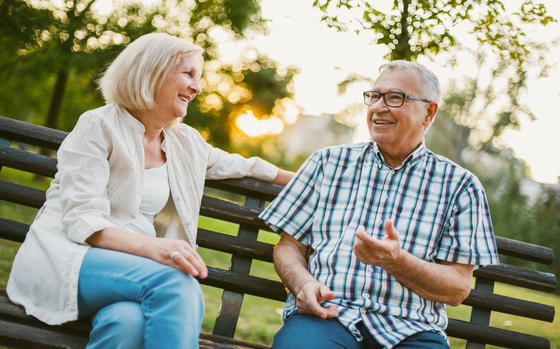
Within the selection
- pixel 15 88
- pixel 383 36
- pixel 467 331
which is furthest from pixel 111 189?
pixel 15 88

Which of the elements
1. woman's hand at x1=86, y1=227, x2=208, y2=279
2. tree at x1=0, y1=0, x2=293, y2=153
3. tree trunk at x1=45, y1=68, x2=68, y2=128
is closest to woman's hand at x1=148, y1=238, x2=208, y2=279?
woman's hand at x1=86, y1=227, x2=208, y2=279

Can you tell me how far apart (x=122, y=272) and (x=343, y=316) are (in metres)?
1.01

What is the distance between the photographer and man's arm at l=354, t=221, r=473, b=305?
82.6 inches

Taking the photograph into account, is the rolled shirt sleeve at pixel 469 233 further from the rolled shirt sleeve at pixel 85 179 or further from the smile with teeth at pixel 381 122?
the rolled shirt sleeve at pixel 85 179

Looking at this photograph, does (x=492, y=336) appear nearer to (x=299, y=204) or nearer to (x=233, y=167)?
(x=299, y=204)

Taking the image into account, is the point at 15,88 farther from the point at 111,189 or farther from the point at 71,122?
the point at 111,189

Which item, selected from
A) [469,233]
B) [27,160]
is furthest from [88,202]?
[469,233]

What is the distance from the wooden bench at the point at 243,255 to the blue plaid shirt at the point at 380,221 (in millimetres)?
278

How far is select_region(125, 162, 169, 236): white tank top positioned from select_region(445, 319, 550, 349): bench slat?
1733mm

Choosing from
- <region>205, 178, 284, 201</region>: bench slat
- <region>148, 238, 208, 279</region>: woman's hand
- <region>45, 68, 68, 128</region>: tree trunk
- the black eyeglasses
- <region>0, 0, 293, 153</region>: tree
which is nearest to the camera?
<region>148, 238, 208, 279</region>: woman's hand

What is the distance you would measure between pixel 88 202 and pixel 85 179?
11 centimetres

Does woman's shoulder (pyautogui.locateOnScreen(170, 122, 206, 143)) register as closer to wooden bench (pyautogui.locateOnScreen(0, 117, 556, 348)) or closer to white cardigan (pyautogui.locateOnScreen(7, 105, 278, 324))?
white cardigan (pyautogui.locateOnScreen(7, 105, 278, 324))

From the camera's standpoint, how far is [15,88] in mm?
10625

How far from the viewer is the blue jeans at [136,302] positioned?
187cm
